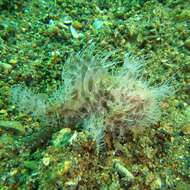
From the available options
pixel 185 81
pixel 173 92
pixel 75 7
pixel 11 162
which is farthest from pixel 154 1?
pixel 11 162

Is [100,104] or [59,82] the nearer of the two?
[100,104]

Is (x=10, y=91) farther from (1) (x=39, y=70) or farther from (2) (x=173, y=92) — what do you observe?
(2) (x=173, y=92)

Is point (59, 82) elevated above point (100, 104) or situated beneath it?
situated beneath

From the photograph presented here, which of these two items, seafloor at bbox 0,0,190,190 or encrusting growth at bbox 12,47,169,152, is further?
encrusting growth at bbox 12,47,169,152

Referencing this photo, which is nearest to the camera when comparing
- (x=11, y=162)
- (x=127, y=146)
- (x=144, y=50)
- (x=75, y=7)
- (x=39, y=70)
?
(x=11, y=162)
